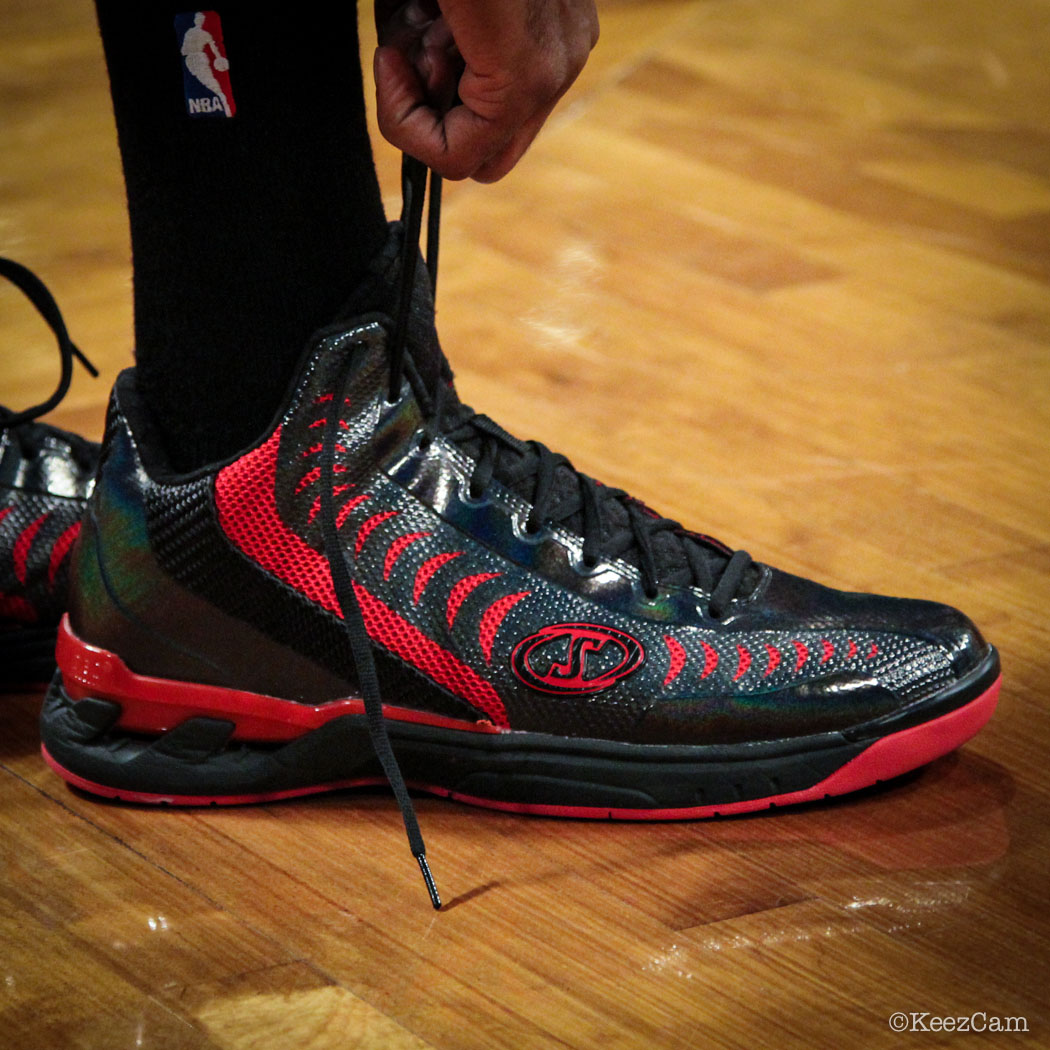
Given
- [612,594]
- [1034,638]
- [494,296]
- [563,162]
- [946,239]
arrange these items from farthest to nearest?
[563,162], [946,239], [494,296], [1034,638], [612,594]

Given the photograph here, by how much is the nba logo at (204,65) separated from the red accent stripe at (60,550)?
0.31 m

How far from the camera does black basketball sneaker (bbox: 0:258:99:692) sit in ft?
2.63

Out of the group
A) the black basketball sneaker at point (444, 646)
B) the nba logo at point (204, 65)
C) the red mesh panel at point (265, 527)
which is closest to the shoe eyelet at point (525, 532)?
the black basketball sneaker at point (444, 646)

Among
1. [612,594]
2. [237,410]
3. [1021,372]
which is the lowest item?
[1021,372]

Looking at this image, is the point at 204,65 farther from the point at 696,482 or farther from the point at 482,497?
the point at 696,482

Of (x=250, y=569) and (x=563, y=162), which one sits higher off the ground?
(x=250, y=569)

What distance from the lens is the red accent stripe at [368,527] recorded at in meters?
0.69

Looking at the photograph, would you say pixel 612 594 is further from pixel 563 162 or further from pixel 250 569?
pixel 563 162

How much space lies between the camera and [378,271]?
2.20ft

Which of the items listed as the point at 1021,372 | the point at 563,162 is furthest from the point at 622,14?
the point at 1021,372

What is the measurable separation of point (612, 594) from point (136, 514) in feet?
0.89

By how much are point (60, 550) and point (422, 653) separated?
271 millimetres


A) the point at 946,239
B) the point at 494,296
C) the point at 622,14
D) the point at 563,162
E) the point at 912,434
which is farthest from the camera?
the point at 622,14

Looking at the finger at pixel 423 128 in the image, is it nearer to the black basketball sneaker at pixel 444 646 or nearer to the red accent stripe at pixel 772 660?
the black basketball sneaker at pixel 444 646
